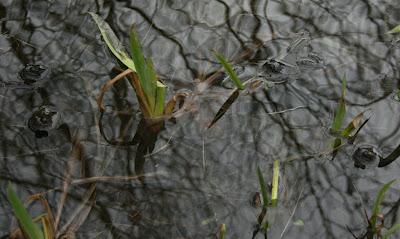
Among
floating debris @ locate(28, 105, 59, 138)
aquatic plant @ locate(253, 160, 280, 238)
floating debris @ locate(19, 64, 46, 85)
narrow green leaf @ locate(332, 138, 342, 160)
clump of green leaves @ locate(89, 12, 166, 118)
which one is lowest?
aquatic plant @ locate(253, 160, 280, 238)

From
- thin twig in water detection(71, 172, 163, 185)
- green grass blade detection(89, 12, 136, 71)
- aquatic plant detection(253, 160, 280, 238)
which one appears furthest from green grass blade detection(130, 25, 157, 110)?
aquatic plant detection(253, 160, 280, 238)

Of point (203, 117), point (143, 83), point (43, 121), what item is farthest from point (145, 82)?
point (43, 121)

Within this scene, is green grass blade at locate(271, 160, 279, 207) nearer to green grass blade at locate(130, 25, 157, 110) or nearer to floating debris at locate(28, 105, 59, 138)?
green grass blade at locate(130, 25, 157, 110)

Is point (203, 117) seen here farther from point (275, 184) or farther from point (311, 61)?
point (311, 61)

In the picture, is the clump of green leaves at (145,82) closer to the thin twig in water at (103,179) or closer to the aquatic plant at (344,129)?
the thin twig in water at (103,179)

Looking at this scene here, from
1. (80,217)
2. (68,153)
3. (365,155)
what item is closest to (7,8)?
(68,153)

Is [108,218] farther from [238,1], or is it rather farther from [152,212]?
[238,1]
